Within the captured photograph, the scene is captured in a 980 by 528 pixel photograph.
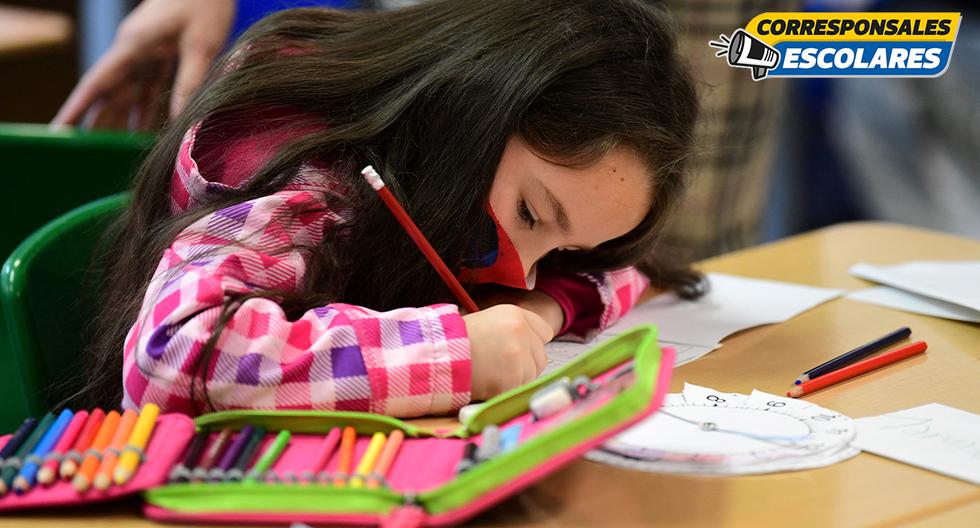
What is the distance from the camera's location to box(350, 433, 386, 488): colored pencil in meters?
0.60

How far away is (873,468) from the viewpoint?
680 mm

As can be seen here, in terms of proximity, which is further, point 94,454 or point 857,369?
point 857,369

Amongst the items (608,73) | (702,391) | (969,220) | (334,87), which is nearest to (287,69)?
(334,87)

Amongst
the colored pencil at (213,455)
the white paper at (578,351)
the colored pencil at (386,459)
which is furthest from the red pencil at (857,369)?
the colored pencil at (213,455)

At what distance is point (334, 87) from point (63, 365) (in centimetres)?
35

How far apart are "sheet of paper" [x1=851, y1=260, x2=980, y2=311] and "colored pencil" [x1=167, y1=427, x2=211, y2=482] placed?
0.79m

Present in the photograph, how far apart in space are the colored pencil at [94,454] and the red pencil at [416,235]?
0.28m

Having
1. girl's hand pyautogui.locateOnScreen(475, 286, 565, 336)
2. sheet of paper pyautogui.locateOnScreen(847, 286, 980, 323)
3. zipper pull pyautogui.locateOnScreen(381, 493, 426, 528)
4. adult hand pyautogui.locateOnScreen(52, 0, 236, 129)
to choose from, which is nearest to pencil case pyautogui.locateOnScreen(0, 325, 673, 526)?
zipper pull pyautogui.locateOnScreen(381, 493, 426, 528)

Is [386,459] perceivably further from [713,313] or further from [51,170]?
[51,170]

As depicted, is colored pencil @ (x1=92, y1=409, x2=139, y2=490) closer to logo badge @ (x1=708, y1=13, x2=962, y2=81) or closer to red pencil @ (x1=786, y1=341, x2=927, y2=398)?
red pencil @ (x1=786, y1=341, x2=927, y2=398)

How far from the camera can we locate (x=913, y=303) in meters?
1.11

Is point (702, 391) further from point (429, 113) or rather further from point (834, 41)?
point (834, 41)

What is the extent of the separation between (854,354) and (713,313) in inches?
7.8

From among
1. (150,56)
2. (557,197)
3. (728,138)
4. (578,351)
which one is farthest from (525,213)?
(728,138)
